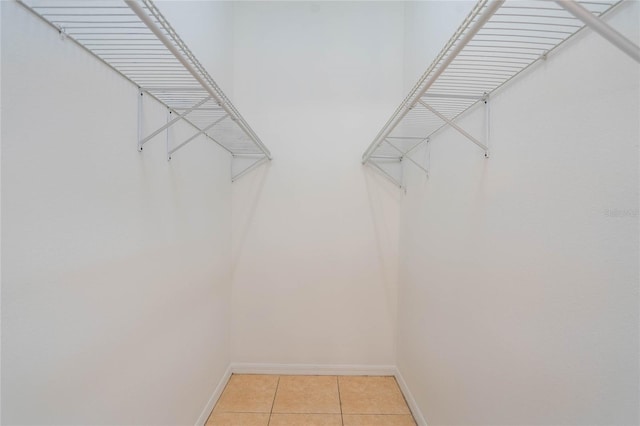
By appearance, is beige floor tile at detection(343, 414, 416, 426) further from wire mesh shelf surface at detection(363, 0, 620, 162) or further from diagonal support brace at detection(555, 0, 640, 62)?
diagonal support brace at detection(555, 0, 640, 62)

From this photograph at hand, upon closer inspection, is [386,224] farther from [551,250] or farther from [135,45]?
[135,45]

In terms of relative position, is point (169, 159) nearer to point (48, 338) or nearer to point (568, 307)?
point (48, 338)

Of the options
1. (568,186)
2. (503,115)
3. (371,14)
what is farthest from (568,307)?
(371,14)

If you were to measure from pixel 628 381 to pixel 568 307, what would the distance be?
184mm

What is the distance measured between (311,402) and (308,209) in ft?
4.67

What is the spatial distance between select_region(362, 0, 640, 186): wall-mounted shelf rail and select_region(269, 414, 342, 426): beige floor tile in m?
1.81

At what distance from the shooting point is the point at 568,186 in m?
0.77

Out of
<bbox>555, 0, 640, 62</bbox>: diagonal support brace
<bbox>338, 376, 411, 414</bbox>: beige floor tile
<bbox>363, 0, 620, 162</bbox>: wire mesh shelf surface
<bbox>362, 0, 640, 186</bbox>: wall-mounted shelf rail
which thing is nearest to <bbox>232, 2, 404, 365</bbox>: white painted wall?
<bbox>338, 376, 411, 414</bbox>: beige floor tile

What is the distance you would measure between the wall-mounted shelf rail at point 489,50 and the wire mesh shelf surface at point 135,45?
2.39ft

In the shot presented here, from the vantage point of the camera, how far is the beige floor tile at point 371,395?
1922mm

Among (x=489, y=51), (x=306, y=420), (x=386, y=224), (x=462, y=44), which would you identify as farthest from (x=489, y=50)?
(x=306, y=420)

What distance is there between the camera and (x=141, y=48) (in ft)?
3.13

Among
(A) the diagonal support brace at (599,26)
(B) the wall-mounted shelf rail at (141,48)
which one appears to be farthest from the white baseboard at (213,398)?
(A) the diagonal support brace at (599,26)

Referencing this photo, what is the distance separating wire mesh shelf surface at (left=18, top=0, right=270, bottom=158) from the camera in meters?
0.75
